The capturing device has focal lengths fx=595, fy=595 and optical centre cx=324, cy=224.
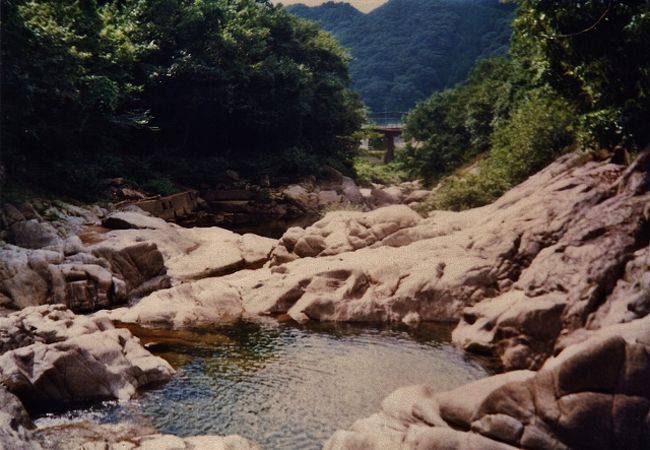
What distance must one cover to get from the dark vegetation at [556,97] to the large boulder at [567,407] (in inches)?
397

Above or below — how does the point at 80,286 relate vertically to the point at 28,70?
below

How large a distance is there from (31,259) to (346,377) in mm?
10049

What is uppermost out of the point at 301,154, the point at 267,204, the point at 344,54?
the point at 344,54

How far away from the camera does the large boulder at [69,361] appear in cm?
1086

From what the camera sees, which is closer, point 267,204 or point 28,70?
point 28,70

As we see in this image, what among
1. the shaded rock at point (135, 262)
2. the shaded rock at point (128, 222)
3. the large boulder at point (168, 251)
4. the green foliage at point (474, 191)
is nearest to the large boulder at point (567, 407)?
the shaded rock at point (135, 262)

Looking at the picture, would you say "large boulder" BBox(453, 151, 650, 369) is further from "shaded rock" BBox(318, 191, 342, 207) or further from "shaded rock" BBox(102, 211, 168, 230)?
"shaded rock" BBox(318, 191, 342, 207)

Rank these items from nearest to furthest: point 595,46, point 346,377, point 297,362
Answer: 1. point 346,377
2. point 297,362
3. point 595,46

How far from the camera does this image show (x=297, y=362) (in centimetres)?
1379

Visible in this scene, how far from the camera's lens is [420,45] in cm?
13588

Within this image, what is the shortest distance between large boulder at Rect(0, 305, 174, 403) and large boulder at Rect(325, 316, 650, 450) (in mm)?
5757

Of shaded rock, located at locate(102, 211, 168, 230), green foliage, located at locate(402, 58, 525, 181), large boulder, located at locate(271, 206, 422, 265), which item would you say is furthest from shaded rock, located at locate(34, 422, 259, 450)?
green foliage, located at locate(402, 58, 525, 181)

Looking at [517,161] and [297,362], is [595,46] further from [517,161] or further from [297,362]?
[297,362]

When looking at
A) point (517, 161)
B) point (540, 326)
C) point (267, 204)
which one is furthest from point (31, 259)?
point (267, 204)
